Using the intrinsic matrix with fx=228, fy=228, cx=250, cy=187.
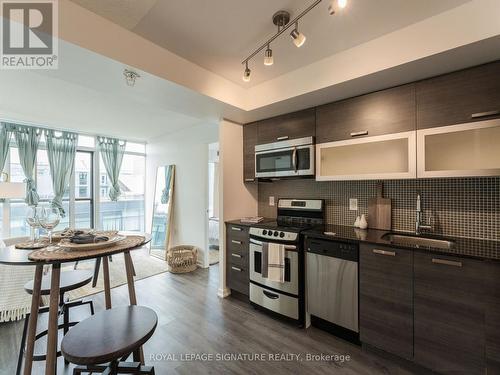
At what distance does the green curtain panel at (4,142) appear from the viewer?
383cm

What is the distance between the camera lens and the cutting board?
2359 millimetres

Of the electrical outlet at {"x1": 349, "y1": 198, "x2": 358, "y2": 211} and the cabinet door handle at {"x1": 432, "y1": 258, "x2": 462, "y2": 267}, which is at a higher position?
the electrical outlet at {"x1": 349, "y1": 198, "x2": 358, "y2": 211}

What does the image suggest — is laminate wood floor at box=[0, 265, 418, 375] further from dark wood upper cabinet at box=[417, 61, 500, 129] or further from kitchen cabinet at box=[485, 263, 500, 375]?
dark wood upper cabinet at box=[417, 61, 500, 129]

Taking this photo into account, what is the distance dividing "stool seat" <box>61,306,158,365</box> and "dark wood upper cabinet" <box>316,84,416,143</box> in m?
2.28

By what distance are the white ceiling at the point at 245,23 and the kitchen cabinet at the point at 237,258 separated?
6.38 ft

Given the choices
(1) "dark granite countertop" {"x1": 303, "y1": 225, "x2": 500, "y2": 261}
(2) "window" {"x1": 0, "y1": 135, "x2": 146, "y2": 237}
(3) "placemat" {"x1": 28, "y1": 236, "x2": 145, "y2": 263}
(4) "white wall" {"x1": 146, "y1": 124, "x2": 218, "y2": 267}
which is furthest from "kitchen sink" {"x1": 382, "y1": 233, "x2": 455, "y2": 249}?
(2) "window" {"x1": 0, "y1": 135, "x2": 146, "y2": 237}

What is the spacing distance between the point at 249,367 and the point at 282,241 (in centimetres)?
111

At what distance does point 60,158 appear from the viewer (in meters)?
4.52

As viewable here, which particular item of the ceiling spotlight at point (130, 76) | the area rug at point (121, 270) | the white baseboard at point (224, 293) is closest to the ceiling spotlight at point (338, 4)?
the ceiling spotlight at point (130, 76)

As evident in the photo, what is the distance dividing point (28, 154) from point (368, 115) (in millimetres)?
5491

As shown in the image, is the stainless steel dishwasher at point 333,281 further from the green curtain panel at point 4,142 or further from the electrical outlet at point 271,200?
the green curtain panel at point 4,142

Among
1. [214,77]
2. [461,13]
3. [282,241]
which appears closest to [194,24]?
[214,77]

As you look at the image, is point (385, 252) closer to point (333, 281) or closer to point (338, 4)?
point (333, 281)

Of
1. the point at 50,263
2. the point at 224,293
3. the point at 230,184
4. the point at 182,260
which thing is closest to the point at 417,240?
the point at 230,184
